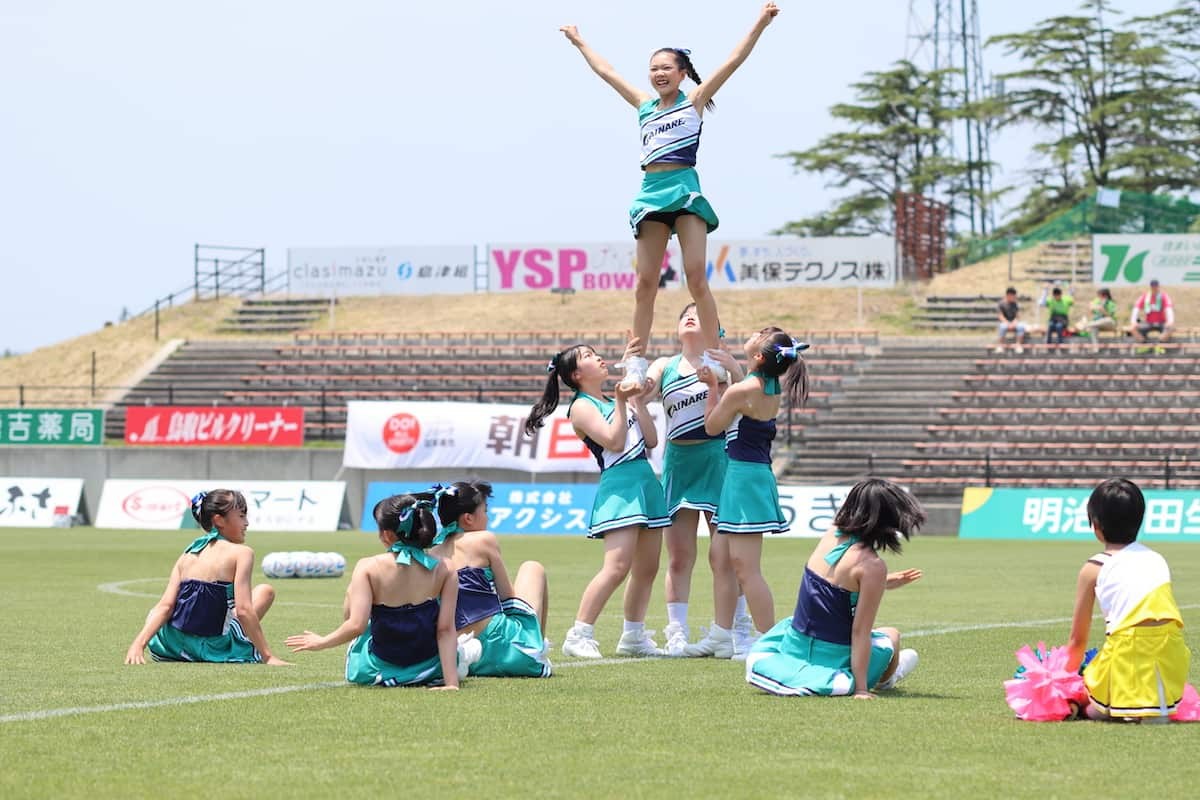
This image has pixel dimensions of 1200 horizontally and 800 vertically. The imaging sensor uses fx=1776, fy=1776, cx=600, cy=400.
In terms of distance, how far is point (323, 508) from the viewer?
101ft

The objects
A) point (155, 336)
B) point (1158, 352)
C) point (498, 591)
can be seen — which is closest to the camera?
point (498, 591)

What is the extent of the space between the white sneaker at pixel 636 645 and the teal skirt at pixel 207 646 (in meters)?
2.00

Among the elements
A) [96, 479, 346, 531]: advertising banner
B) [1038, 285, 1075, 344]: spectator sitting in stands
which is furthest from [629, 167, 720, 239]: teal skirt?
[1038, 285, 1075, 344]: spectator sitting in stands

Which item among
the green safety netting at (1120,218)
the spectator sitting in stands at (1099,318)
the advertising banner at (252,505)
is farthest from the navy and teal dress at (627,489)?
the green safety netting at (1120,218)

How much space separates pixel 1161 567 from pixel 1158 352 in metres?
30.6

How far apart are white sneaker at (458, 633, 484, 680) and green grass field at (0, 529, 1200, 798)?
0.18 meters

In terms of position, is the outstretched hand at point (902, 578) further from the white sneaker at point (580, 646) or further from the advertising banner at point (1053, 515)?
the advertising banner at point (1053, 515)

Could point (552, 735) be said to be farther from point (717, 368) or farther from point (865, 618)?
point (717, 368)

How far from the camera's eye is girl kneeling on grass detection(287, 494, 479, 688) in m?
7.93

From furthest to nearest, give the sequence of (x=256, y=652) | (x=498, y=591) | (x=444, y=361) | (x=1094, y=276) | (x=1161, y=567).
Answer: (x=1094, y=276) < (x=444, y=361) < (x=256, y=652) < (x=498, y=591) < (x=1161, y=567)

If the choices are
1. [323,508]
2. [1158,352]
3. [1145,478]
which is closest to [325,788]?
[323,508]

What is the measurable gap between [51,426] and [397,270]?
15.5 m

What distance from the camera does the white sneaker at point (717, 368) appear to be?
31.1 ft

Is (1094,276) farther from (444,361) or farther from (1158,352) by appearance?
(444,361)
